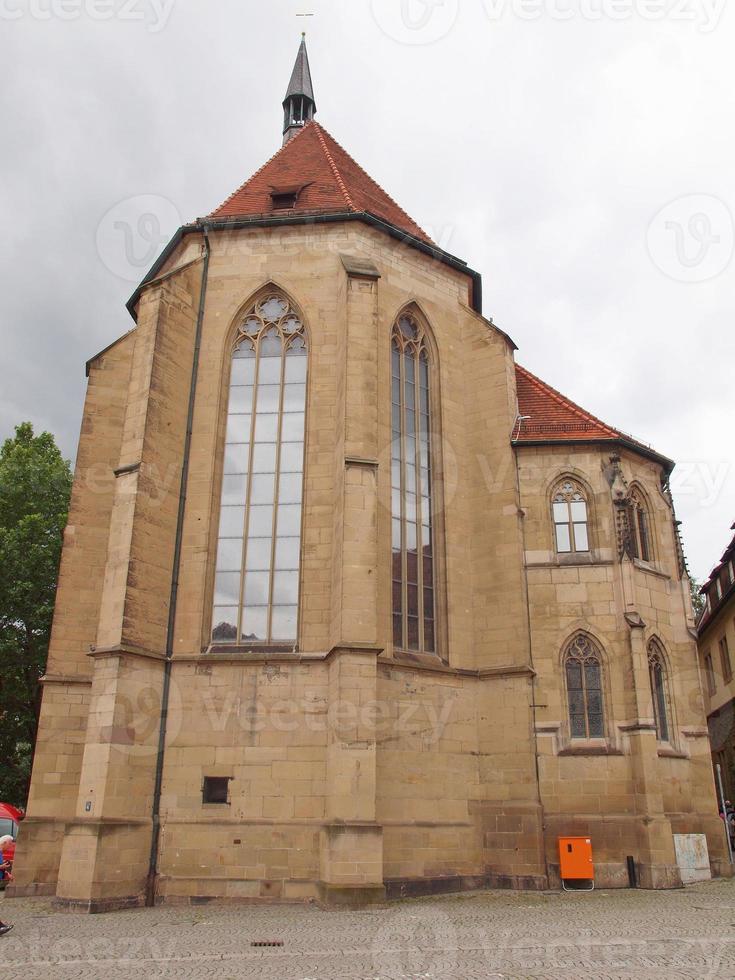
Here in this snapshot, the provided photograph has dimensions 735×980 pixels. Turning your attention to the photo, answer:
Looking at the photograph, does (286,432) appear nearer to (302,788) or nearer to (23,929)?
(302,788)

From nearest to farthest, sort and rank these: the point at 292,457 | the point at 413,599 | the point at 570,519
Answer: the point at 413,599 < the point at 292,457 < the point at 570,519

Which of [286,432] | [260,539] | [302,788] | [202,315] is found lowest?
[302,788]

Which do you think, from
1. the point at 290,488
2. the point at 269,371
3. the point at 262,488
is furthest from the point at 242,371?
the point at 290,488

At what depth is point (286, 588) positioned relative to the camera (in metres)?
14.4

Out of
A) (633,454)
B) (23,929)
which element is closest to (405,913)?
(23,929)

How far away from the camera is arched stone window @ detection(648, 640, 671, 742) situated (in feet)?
52.9

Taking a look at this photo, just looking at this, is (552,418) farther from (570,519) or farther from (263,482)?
(263,482)

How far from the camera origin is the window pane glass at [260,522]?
→ 1478 cm

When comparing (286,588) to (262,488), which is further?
(262,488)

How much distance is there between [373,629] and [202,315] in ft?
23.7

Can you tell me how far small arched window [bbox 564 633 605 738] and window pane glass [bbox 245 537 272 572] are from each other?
595 cm

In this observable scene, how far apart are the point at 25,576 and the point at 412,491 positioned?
1283cm

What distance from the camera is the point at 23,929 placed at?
33.8 ft

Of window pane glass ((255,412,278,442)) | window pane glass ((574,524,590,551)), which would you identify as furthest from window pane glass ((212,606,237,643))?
window pane glass ((574,524,590,551))
